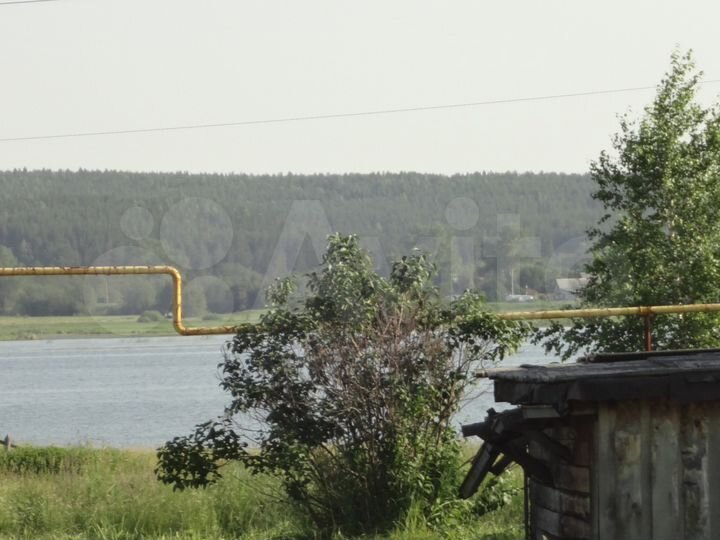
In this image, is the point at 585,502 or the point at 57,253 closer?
the point at 585,502

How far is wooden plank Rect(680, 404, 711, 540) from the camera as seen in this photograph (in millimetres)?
8195

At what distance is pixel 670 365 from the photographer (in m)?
8.27

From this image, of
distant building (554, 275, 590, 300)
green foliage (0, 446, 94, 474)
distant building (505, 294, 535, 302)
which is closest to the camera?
green foliage (0, 446, 94, 474)

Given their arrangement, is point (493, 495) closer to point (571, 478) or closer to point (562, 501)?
point (562, 501)

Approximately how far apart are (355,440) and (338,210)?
107ft

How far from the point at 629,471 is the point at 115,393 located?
40.8 m

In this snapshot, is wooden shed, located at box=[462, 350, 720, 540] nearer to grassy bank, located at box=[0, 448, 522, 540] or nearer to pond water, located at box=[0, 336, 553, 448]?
grassy bank, located at box=[0, 448, 522, 540]

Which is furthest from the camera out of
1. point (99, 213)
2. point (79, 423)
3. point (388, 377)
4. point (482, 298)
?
point (99, 213)

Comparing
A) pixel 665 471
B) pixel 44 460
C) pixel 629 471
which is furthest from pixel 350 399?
pixel 44 460

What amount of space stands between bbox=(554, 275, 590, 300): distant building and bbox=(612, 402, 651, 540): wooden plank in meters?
14.7

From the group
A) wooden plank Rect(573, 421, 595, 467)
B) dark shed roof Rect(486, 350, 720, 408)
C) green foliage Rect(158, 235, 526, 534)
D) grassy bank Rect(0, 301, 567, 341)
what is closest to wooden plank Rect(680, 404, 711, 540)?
dark shed roof Rect(486, 350, 720, 408)

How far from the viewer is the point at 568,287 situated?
78.3 feet

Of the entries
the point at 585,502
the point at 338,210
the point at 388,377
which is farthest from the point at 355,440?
the point at 338,210

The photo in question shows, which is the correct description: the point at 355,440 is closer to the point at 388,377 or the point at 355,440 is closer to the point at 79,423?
the point at 388,377
